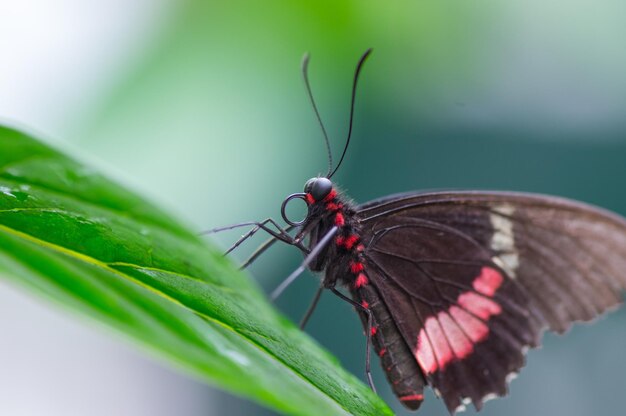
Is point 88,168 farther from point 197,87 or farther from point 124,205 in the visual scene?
point 197,87

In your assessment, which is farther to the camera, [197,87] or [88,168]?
[197,87]

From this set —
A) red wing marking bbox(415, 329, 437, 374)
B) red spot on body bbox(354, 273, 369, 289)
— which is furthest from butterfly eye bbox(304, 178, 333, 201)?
red wing marking bbox(415, 329, 437, 374)

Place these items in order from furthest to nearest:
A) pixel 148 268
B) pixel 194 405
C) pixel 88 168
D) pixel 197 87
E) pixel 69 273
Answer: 1. pixel 194 405
2. pixel 197 87
3. pixel 88 168
4. pixel 148 268
5. pixel 69 273

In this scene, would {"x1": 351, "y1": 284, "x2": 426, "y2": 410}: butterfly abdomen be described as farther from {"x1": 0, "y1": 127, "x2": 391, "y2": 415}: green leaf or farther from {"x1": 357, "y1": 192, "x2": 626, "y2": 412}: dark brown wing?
{"x1": 0, "y1": 127, "x2": 391, "y2": 415}: green leaf

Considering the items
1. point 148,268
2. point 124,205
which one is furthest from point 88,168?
point 148,268

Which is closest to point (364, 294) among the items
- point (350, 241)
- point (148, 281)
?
point (350, 241)

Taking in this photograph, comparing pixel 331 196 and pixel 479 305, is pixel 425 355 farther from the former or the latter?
pixel 331 196

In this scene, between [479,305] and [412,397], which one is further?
[479,305]
